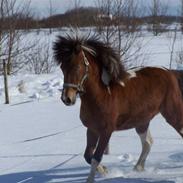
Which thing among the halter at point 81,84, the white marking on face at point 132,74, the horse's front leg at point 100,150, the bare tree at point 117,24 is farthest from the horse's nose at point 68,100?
the bare tree at point 117,24

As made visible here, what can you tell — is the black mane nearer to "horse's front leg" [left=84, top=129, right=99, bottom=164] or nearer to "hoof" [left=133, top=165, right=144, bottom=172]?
"horse's front leg" [left=84, top=129, right=99, bottom=164]

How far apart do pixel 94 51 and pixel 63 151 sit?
6.89 feet

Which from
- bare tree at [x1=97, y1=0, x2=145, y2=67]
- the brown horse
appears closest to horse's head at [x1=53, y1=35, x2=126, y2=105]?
the brown horse

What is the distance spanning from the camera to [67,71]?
445cm

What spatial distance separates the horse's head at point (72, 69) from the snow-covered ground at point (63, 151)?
1093 mm

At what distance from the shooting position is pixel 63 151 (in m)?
6.46

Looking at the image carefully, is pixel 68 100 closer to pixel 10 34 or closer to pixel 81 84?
pixel 81 84

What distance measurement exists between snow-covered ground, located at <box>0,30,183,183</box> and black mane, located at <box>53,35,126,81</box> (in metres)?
1.12

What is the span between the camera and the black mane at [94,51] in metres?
4.53

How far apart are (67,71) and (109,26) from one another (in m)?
12.6

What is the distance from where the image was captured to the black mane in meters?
4.53

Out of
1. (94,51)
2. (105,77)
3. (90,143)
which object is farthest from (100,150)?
(94,51)

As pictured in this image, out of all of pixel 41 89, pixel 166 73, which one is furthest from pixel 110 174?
pixel 41 89

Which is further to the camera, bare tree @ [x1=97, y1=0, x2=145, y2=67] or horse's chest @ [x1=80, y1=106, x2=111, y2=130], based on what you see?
bare tree @ [x1=97, y1=0, x2=145, y2=67]
